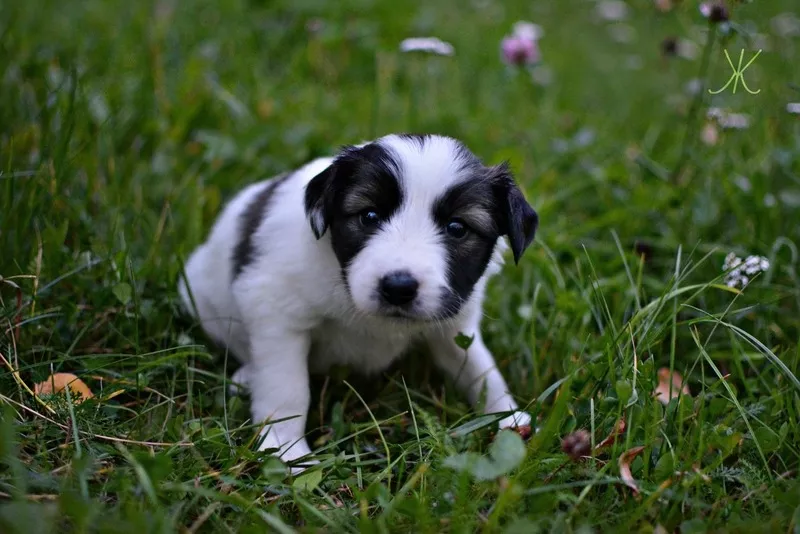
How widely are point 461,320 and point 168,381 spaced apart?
138cm

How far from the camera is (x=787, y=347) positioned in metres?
4.11

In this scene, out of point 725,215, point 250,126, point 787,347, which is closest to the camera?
point 787,347

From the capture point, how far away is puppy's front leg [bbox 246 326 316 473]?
3.65 m

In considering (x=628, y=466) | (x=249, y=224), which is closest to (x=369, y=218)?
(x=249, y=224)

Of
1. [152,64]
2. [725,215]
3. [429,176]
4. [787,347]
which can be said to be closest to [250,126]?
[152,64]

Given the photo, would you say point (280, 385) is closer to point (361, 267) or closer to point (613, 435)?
point (361, 267)

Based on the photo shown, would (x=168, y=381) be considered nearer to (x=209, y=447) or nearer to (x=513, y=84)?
(x=209, y=447)

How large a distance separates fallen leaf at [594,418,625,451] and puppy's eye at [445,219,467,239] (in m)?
0.99

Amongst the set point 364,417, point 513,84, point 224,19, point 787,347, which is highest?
point 224,19

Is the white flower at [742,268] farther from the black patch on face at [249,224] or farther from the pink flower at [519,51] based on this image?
the pink flower at [519,51]

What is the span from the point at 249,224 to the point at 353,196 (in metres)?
0.93

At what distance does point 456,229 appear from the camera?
3418mm

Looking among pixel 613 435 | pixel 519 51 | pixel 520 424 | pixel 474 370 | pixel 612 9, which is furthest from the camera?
pixel 612 9

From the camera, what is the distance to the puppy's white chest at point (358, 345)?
388cm
